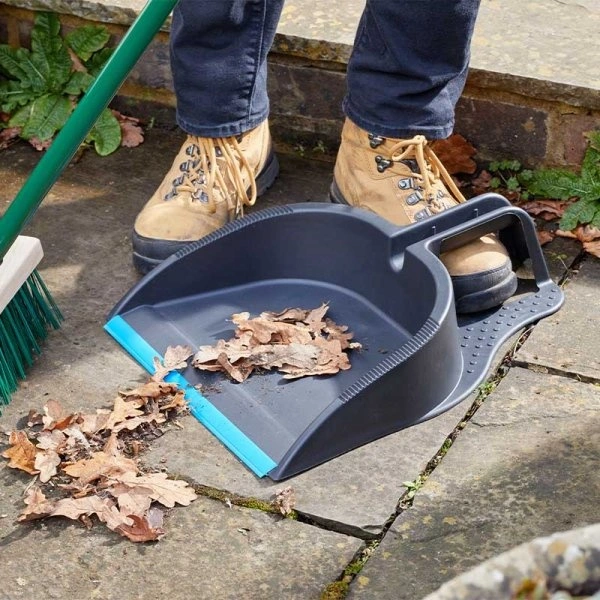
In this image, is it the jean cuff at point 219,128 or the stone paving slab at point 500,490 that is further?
the jean cuff at point 219,128

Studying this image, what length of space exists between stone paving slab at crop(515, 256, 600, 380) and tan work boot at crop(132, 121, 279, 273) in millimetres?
682

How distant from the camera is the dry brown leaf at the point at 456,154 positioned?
2467 mm

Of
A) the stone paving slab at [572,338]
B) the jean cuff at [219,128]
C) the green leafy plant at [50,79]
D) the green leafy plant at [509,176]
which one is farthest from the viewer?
the green leafy plant at [50,79]

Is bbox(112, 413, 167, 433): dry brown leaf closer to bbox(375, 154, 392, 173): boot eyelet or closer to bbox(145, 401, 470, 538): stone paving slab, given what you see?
bbox(145, 401, 470, 538): stone paving slab

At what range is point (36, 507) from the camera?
1.58 meters

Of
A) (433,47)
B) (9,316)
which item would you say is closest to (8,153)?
(9,316)

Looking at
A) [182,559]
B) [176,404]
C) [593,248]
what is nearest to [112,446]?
[176,404]

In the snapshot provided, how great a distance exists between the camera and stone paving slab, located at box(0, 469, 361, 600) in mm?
1458

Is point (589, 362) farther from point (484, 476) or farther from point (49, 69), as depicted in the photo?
point (49, 69)

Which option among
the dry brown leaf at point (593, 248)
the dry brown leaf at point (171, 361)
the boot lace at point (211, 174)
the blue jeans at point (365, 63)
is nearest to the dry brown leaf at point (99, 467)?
the dry brown leaf at point (171, 361)

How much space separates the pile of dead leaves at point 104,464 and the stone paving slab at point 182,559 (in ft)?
0.08

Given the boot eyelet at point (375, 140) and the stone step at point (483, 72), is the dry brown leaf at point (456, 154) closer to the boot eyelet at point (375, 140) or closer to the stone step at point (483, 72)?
the stone step at point (483, 72)

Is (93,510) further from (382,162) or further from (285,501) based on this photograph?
(382,162)

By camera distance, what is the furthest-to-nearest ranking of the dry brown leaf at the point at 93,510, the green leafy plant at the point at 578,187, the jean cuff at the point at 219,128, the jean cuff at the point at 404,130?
the green leafy plant at the point at 578,187 < the jean cuff at the point at 219,128 < the jean cuff at the point at 404,130 < the dry brown leaf at the point at 93,510
